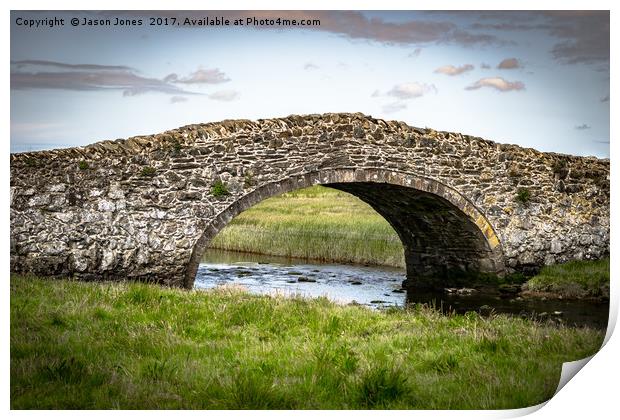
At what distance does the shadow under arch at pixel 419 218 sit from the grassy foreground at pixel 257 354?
423 centimetres

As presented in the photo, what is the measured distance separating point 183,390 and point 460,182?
38.7ft

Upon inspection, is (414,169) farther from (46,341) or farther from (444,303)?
(46,341)

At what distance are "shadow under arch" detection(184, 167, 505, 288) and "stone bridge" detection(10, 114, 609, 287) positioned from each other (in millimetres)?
36

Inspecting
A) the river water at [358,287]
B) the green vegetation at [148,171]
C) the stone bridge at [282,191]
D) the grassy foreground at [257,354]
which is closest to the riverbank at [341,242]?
the stone bridge at [282,191]

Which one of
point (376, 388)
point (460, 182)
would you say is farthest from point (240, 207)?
point (376, 388)

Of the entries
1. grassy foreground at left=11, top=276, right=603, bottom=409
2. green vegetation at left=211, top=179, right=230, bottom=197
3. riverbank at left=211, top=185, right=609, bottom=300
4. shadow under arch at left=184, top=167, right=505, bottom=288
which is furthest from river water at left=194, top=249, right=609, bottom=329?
grassy foreground at left=11, top=276, right=603, bottom=409

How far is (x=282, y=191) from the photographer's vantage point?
1641 cm

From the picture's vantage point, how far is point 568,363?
968cm

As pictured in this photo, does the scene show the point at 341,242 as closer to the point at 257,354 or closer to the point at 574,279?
the point at 574,279

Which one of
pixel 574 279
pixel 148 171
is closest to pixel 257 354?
pixel 148 171

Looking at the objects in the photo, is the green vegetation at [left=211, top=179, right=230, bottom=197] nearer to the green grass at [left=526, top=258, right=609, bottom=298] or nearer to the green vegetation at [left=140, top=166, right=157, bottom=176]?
the green vegetation at [left=140, top=166, right=157, bottom=176]

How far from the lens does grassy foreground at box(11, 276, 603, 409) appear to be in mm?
8016

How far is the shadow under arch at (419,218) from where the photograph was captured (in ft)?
53.3

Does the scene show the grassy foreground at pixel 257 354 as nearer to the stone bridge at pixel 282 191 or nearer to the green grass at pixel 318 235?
the stone bridge at pixel 282 191
